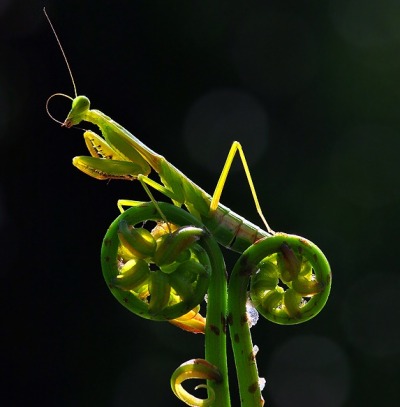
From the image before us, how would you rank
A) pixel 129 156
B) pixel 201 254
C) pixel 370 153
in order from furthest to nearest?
pixel 370 153 → pixel 129 156 → pixel 201 254

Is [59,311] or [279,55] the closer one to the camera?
[59,311]

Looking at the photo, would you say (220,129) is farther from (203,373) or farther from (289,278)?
(203,373)

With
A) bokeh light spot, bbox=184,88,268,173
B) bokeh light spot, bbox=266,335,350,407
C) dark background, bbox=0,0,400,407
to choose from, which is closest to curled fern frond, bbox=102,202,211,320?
dark background, bbox=0,0,400,407

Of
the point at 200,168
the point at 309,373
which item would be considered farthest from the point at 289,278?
the point at 200,168

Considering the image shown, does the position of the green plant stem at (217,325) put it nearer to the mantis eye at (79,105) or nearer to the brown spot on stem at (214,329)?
the brown spot on stem at (214,329)

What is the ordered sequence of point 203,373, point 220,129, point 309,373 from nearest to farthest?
point 203,373 → point 309,373 → point 220,129

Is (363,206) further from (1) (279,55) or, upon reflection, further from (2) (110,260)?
(2) (110,260)

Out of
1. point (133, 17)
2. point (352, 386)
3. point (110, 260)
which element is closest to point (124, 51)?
point (133, 17)

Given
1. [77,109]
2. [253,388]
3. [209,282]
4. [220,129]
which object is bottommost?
[220,129]
